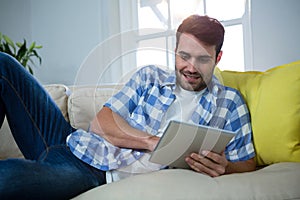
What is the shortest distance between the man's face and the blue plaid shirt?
45 mm

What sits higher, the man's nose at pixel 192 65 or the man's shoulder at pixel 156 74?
the man's nose at pixel 192 65

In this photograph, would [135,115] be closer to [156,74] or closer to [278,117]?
[156,74]

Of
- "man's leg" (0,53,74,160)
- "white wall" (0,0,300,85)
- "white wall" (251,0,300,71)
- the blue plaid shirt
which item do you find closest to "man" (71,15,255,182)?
the blue plaid shirt

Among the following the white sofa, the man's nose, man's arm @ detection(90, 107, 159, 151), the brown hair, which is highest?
the brown hair

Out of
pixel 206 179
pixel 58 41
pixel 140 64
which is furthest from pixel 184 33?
pixel 58 41

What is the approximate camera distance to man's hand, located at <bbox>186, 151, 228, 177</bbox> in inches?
46.4

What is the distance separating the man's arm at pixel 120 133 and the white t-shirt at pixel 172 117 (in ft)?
0.16

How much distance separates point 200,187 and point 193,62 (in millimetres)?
415

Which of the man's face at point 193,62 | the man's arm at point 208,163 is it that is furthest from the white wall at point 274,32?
the man's arm at point 208,163

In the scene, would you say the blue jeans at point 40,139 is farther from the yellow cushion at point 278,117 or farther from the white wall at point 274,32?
the white wall at point 274,32

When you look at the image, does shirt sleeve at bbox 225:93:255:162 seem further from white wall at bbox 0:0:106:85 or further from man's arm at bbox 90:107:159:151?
white wall at bbox 0:0:106:85

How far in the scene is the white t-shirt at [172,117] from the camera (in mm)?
1283

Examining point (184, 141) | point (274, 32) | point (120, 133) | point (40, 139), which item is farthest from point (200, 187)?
point (274, 32)

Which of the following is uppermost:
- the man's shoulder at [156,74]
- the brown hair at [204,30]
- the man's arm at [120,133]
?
the brown hair at [204,30]
